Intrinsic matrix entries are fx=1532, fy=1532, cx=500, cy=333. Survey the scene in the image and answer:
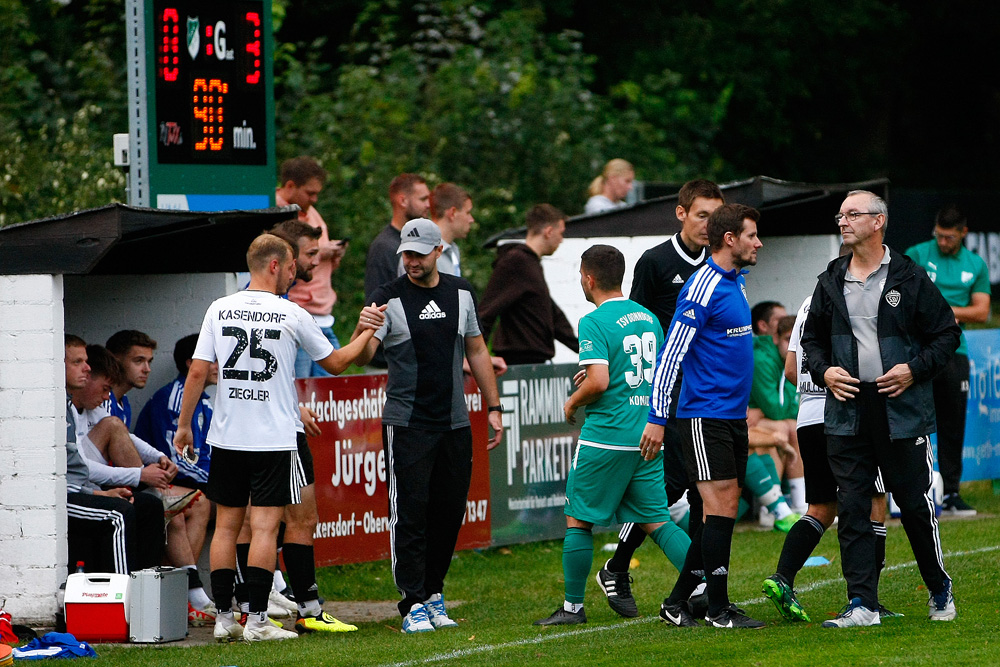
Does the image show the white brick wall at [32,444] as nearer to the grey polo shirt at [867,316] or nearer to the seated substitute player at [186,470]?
the seated substitute player at [186,470]

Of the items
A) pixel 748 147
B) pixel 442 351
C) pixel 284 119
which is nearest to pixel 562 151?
pixel 284 119

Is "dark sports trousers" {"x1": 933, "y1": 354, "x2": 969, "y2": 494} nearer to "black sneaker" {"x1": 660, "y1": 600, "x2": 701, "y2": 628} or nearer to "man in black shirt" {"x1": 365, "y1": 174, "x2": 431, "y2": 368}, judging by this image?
"man in black shirt" {"x1": 365, "y1": 174, "x2": 431, "y2": 368}

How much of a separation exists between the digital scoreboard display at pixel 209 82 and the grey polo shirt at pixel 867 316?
16.4 feet

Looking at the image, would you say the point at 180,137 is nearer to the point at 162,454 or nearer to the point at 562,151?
the point at 162,454

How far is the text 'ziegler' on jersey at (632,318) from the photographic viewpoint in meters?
8.40

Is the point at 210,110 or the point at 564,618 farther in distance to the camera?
the point at 210,110

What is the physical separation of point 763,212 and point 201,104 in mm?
5243

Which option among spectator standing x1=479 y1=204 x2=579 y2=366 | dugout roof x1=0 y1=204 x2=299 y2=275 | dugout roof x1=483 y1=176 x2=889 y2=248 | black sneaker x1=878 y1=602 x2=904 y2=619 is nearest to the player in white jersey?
dugout roof x1=0 y1=204 x2=299 y2=275

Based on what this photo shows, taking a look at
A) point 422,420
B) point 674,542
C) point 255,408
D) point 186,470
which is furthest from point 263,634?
point 674,542

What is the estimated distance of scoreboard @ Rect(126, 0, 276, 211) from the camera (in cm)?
1052

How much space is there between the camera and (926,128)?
33469 mm

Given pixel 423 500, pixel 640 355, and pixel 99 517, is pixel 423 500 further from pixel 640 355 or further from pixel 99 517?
pixel 99 517

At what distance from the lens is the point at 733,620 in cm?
790

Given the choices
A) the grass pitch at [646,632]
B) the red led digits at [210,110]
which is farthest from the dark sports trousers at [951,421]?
the red led digits at [210,110]
